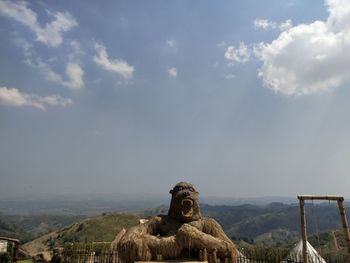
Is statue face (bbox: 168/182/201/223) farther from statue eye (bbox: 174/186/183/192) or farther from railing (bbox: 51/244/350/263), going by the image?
railing (bbox: 51/244/350/263)

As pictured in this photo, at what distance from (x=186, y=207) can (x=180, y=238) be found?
29.4 inches

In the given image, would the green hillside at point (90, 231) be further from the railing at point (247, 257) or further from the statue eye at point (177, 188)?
the statue eye at point (177, 188)

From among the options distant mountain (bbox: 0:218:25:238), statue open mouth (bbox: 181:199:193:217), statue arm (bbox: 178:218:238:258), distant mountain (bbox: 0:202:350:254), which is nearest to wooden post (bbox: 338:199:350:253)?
statue arm (bbox: 178:218:238:258)

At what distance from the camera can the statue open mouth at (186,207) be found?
7977mm

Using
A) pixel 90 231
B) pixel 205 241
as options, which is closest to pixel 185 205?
pixel 205 241

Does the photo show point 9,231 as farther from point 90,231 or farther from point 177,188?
point 177,188

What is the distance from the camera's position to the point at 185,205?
315 inches

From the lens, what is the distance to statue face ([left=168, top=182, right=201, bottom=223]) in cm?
798

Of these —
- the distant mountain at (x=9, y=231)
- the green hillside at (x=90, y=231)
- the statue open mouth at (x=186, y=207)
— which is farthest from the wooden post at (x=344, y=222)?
the distant mountain at (x=9, y=231)

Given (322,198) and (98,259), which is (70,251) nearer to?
(98,259)

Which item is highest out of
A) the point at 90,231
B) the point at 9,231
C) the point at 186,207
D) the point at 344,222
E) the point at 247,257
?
the point at 186,207

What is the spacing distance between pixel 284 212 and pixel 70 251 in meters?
160

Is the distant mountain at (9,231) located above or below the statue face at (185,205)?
below

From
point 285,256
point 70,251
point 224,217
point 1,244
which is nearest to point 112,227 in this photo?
point 1,244
